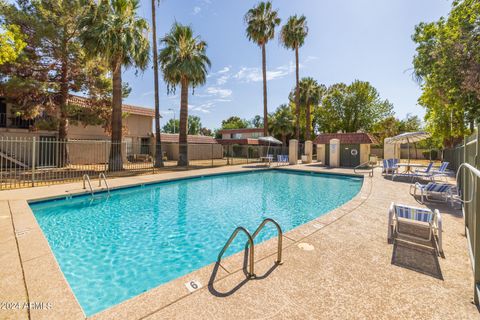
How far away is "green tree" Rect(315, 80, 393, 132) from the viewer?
31953 millimetres

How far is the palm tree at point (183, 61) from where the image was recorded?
1639cm

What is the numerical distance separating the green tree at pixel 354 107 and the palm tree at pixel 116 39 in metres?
28.5

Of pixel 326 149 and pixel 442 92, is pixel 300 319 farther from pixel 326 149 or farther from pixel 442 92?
pixel 326 149

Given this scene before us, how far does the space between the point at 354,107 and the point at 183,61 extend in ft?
89.5

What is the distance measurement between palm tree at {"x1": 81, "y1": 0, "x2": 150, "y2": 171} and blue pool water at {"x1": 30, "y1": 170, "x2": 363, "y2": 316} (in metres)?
6.74

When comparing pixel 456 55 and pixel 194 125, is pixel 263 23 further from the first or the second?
pixel 194 125

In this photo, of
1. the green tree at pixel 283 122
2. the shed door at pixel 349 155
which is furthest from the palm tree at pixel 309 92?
the shed door at pixel 349 155

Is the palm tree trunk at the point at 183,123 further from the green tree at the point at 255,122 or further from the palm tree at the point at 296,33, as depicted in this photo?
the green tree at the point at 255,122

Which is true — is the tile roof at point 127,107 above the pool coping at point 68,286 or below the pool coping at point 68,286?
above

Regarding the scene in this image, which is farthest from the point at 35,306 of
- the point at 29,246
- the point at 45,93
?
the point at 45,93

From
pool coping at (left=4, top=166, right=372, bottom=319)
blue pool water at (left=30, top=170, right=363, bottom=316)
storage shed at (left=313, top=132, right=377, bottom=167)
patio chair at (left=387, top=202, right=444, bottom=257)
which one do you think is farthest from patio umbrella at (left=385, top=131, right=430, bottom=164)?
pool coping at (left=4, top=166, right=372, bottom=319)

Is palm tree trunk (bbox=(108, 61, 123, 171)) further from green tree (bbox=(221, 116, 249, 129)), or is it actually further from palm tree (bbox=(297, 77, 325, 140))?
green tree (bbox=(221, 116, 249, 129))

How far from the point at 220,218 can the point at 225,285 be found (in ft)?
13.4

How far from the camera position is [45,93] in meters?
14.0
